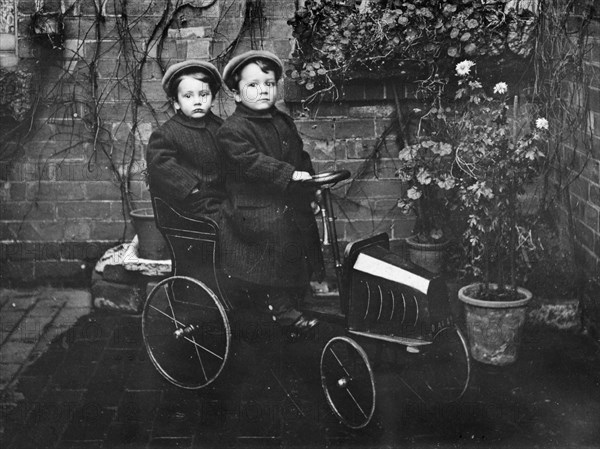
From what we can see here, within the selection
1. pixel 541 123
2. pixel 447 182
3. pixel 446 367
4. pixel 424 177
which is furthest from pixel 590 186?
pixel 446 367

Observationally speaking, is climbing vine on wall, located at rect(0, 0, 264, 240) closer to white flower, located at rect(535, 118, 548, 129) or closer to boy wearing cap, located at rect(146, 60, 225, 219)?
boy wearing cap, located at rect(146, 60, 225, 219)

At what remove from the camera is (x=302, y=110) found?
18.3 feet

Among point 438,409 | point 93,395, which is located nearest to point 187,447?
point 93,395

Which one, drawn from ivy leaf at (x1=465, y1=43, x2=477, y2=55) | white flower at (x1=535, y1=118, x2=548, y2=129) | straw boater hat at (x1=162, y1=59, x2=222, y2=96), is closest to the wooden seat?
straw boater hat at (x1=162, y1=59, x2=222, y2=96)

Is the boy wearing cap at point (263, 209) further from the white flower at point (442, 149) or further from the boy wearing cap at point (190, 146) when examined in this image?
the white flower at point (442, 149)

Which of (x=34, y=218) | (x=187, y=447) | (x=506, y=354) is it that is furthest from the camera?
(x=34, y=218)

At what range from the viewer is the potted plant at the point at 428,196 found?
5156 mm

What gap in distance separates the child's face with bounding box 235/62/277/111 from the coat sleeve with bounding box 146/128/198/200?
0.49 m

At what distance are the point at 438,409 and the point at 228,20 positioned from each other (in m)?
2.86

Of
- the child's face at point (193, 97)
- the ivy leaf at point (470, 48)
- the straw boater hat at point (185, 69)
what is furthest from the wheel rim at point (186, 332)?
the ivy leaf at point (470, 48)

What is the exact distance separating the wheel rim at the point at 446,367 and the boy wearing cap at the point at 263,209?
790 millimetres

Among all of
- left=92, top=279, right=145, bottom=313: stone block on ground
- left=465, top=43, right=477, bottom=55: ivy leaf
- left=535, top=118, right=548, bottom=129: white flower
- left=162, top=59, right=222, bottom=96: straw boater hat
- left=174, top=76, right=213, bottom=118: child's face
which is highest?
left=465, top=43, right=477, bottom=55: ivy leaf

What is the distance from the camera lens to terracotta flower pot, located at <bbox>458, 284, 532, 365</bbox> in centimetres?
473

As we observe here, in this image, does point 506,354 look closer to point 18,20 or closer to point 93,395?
point 93,395
